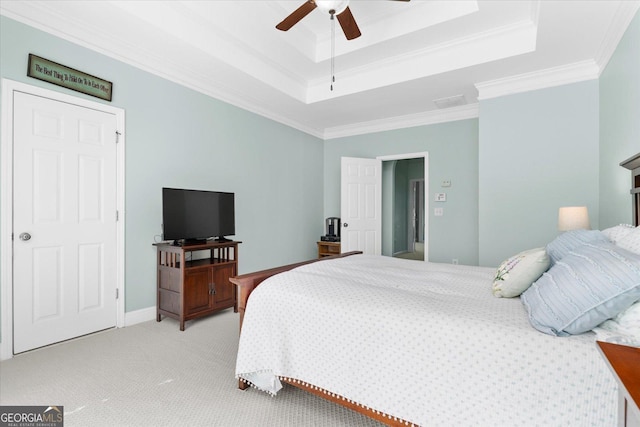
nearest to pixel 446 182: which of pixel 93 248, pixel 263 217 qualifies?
pixel 263 217

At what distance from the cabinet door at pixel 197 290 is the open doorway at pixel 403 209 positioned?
3.82 m

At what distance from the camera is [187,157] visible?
3641mm

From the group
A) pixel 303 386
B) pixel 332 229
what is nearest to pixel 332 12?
pixel 303 386

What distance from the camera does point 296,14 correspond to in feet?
7.96

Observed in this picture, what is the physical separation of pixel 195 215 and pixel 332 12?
90.1 inches

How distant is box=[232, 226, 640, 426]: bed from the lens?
112 centimetres

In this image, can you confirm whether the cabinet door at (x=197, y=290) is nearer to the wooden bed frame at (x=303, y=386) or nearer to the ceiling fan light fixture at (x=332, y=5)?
the wooden bed frame at (x=303, y=386)

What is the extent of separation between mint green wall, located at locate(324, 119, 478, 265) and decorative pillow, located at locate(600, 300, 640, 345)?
3766mm

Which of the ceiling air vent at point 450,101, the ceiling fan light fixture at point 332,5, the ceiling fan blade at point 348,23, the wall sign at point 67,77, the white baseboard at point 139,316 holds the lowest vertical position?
the white baseboard at point 139,316

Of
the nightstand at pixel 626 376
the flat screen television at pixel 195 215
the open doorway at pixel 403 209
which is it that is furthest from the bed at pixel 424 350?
the open doorway at pixel 403 209

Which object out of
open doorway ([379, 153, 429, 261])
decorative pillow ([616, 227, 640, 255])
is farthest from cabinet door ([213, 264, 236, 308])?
open doorway ([379, 153, 429, 261])

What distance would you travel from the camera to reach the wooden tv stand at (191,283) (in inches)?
120

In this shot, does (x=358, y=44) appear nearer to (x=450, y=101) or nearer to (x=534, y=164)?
(x=450, y=101)

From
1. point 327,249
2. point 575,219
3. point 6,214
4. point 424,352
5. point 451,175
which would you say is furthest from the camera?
point 327,249
